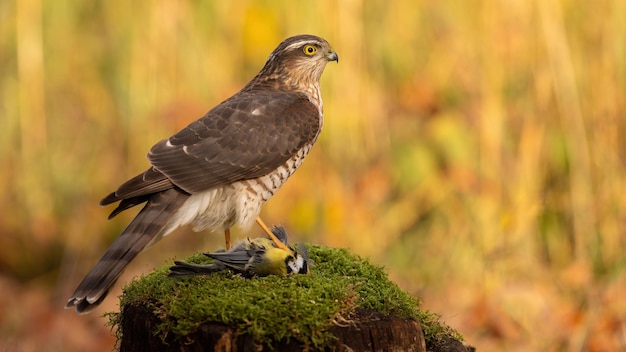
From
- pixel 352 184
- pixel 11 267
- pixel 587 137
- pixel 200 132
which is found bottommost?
pixel 200 132

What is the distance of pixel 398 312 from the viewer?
148 inches

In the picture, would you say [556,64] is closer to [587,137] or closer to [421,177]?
[587,137]

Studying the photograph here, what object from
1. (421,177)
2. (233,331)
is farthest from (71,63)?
(233,331)

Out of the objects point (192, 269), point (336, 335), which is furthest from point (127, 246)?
point (336, 335)

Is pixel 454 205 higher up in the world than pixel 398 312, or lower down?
higher up

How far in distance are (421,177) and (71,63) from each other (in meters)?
3.71

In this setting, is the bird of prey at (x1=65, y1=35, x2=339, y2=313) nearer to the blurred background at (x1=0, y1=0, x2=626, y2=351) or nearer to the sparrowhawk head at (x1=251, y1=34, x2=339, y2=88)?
the sparrowhawk head at (x1=251, y1=34, x2=339, y2=88)

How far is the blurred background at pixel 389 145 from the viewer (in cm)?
722

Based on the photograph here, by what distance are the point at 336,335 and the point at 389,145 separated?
4.83 m

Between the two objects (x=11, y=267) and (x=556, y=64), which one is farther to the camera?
(x=11, y=267)

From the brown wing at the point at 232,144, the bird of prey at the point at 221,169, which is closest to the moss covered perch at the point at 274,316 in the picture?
the bird of prey at the point at 221,169

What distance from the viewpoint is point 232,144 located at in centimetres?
472

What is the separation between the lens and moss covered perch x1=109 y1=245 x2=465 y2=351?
349cm

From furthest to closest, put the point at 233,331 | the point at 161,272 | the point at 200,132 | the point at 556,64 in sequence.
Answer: the point at 556,64 → the point at 200,132 → the point at 161,272 → the point at 233,331
